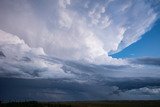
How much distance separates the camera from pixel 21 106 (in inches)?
7756

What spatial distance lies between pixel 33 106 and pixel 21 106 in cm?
1145

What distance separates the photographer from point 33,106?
193m
